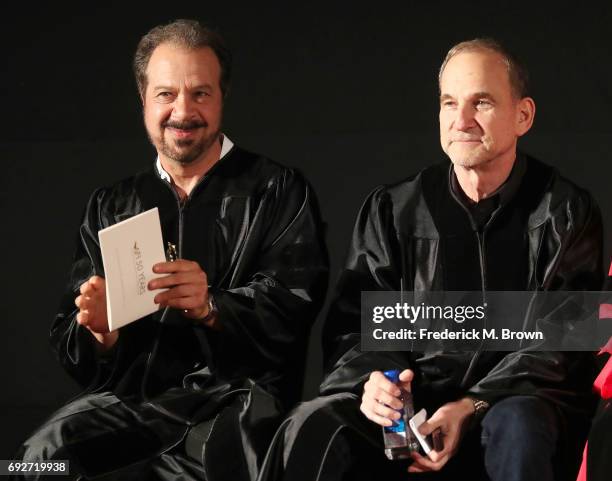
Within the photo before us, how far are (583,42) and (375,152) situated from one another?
0.85 meters

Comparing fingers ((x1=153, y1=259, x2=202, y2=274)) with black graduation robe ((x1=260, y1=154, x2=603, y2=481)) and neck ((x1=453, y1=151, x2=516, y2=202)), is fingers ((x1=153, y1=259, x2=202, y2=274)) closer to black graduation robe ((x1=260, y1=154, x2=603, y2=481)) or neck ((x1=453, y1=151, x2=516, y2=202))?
A: black graduation robe ((x1=260, y1=154, x2=603, y2=481))

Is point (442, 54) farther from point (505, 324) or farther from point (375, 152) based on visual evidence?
point (505, 324)

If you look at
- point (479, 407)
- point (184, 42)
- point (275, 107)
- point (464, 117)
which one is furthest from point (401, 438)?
point (275, 107)

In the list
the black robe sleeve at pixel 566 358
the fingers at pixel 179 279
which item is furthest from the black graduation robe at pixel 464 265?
the fingers at pixel 179 279

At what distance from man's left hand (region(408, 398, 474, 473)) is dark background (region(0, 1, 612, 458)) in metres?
1.31

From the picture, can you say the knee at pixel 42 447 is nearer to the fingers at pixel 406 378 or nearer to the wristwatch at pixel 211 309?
the wristwatch at pixel 211 309

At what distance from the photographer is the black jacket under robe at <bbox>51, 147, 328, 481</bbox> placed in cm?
397

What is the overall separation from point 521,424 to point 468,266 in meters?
0.73

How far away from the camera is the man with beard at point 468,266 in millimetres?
3555

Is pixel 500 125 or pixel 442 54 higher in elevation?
pixel 442 54

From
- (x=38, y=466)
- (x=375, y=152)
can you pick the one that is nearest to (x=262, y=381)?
(x=38, y=466)

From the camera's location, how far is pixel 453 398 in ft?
12.7

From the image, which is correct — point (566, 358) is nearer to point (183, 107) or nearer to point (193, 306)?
point (193, 306)

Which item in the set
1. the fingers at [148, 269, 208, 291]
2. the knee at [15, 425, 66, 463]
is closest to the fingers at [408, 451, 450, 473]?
the fingers at [148, 269, 208, 291]
